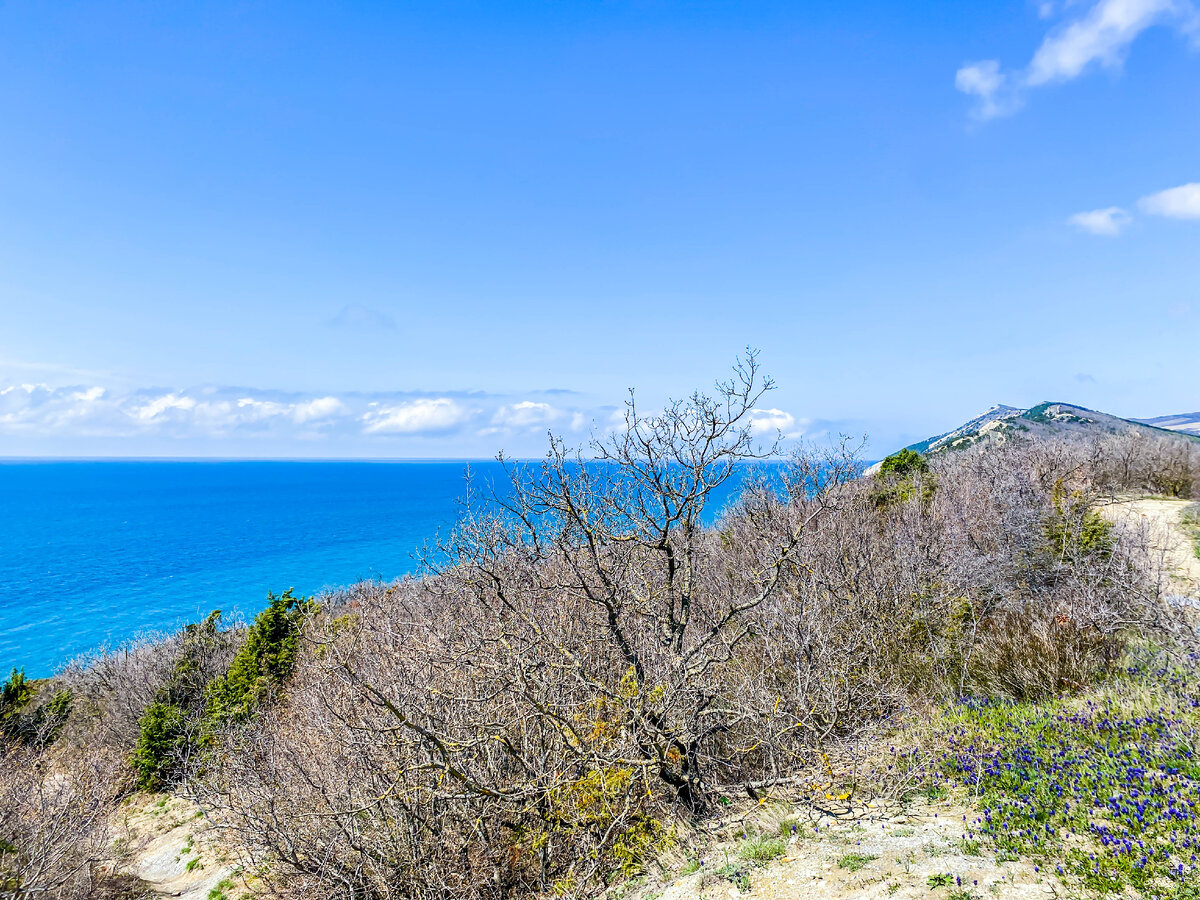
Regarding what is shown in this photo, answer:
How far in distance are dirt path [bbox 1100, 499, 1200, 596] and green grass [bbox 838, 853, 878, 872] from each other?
503 inches

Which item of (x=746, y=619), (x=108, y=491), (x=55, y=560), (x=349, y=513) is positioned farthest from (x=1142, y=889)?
(x=108, y=491)

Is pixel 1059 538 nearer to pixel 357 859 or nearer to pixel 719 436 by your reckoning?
pixel 719 436

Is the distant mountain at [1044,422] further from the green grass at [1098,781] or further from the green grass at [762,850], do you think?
the green grass at [762,850]

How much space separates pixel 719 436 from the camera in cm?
831

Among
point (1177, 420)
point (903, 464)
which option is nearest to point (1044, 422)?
point (903, 464)

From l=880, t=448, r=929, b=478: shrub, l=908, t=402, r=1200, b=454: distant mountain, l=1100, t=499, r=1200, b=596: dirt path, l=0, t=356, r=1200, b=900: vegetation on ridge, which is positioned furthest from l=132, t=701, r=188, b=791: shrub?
l=908, t=402, r=1200, b=454: distant mountain

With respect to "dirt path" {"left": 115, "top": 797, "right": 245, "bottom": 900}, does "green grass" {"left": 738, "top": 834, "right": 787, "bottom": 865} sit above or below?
above

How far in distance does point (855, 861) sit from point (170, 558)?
3576 inches

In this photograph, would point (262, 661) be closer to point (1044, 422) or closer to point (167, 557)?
point (167, 557)

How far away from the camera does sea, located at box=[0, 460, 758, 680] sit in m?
47.7

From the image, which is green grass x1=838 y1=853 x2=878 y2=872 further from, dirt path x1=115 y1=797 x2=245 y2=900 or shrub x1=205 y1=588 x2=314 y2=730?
shrub x1=205 y1=588 x2=314 y2=730

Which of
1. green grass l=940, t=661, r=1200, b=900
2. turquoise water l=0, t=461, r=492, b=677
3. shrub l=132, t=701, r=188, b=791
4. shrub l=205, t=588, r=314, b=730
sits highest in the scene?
green grass l=940, t=661, r=1200, b=900

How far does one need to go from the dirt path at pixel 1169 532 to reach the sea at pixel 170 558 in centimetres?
1618

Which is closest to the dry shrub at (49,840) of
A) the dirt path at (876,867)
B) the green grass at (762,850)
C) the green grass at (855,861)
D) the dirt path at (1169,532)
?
the dirt path at (876,867)
